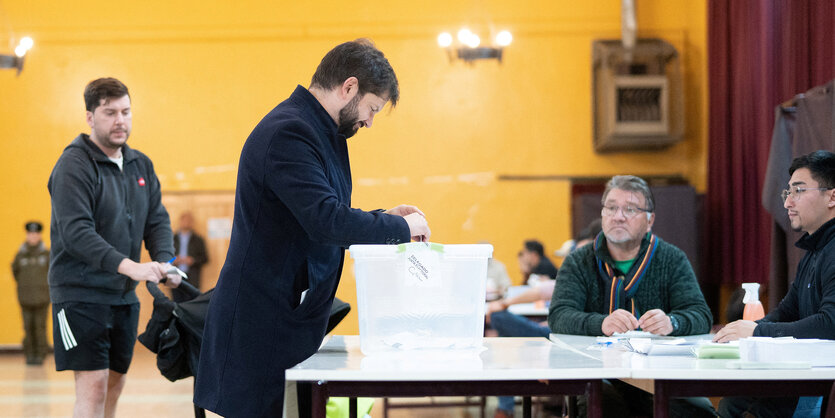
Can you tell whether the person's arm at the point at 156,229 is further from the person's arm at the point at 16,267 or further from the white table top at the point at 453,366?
the person's arm at the point at 16,267

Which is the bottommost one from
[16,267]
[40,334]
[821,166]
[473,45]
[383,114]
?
[40,334]

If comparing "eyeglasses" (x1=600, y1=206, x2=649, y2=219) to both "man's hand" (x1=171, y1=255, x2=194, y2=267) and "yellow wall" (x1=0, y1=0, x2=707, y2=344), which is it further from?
"man's hand" (x1=171, y1=255, x2=194, y2=267)

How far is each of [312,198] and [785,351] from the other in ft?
3.83

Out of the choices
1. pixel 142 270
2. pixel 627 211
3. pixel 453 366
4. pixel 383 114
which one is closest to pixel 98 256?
pixel 142 270

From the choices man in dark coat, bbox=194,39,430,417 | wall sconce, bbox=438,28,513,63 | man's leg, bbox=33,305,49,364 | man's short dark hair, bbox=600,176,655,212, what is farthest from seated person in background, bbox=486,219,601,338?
man's leg, bbox=33,305,49,364

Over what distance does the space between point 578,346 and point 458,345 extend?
447mm

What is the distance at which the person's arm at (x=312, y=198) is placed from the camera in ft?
6.13

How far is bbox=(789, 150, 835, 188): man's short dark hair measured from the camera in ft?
8.81

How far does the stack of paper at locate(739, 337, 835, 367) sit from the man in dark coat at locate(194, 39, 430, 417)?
0.83 meters

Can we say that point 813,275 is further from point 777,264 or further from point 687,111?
point 687,111

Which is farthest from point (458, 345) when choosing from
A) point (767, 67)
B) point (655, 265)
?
point (767, 67)

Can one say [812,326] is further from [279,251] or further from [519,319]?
[519,319]

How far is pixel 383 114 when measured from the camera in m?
8.88

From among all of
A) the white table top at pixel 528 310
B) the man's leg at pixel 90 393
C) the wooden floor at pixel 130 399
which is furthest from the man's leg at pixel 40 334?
the man's leg at pixel 90 393
